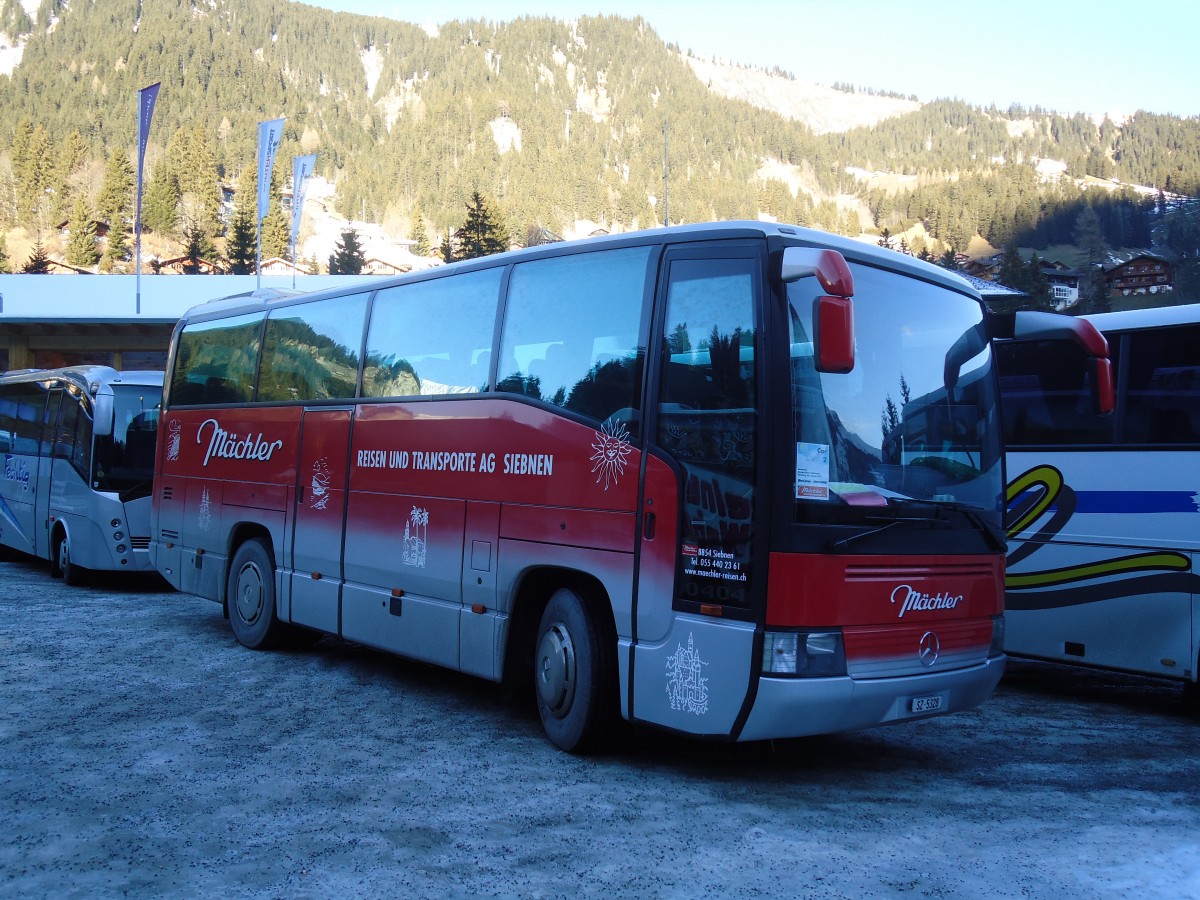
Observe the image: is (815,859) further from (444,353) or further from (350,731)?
(444,353)

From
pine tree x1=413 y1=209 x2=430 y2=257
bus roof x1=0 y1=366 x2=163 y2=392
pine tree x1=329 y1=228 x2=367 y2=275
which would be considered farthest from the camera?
pine tree x1=413 y1=209 x2=430 y2=257

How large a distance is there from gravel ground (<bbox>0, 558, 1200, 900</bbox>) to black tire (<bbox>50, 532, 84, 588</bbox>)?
21.1 ft

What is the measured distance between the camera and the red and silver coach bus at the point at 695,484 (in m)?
5.56

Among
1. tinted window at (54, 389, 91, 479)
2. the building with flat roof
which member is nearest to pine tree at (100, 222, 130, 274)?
the building with flat roof

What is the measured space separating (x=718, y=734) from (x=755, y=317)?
2056mm

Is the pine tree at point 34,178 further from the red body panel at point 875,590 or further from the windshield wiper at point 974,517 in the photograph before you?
the red body panel at point 875,590

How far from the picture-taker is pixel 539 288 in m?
7.22

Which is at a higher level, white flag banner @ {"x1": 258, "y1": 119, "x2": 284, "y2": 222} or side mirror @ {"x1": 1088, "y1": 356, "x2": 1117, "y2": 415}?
white flag banner @ {"x1": 258, "y1": 119, "x2": 284, "y2": 222}

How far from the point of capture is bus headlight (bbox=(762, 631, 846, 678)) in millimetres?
5488

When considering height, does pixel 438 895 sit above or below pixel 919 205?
Answer: below

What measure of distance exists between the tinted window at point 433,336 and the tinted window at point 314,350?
314 mm

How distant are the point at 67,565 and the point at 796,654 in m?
12.2

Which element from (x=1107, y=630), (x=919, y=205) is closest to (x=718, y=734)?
(x=1107, y=630)

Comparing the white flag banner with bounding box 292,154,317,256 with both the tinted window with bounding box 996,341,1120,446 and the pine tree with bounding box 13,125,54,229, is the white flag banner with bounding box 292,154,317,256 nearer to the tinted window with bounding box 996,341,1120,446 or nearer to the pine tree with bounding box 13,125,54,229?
the tinted window with bounding box 996,341,1120,446
